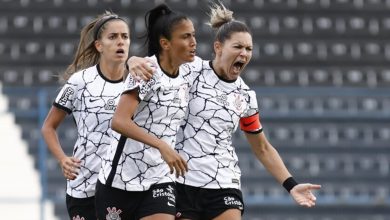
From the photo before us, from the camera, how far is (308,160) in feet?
36.8

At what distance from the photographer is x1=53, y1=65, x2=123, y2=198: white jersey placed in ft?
19.2

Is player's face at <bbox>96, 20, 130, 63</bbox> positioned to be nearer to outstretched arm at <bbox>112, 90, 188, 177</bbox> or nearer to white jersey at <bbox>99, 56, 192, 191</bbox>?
white jersey at <bbox>99, 56, 192, 191</bbox>

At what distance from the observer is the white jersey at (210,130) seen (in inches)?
220

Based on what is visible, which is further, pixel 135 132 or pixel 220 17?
pixel 220 17

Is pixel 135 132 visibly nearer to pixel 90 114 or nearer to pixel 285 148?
pixel 90 114

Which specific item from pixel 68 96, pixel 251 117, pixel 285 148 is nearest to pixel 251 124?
pixel 251 117

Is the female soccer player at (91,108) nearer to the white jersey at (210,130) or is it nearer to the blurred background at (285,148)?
the white jersey at (210,130)

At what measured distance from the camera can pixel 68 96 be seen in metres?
5.94

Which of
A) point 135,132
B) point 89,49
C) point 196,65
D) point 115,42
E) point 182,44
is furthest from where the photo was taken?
point 89,49

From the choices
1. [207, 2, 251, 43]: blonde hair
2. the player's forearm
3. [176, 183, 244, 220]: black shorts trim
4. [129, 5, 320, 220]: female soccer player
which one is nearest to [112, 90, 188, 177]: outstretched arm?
the player's forearm

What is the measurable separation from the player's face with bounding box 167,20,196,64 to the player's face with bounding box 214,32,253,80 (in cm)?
36

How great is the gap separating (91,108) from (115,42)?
1.20 feet

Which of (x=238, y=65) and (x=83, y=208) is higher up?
(x=238, y=65)

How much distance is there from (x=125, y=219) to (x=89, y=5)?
8.84 meters
